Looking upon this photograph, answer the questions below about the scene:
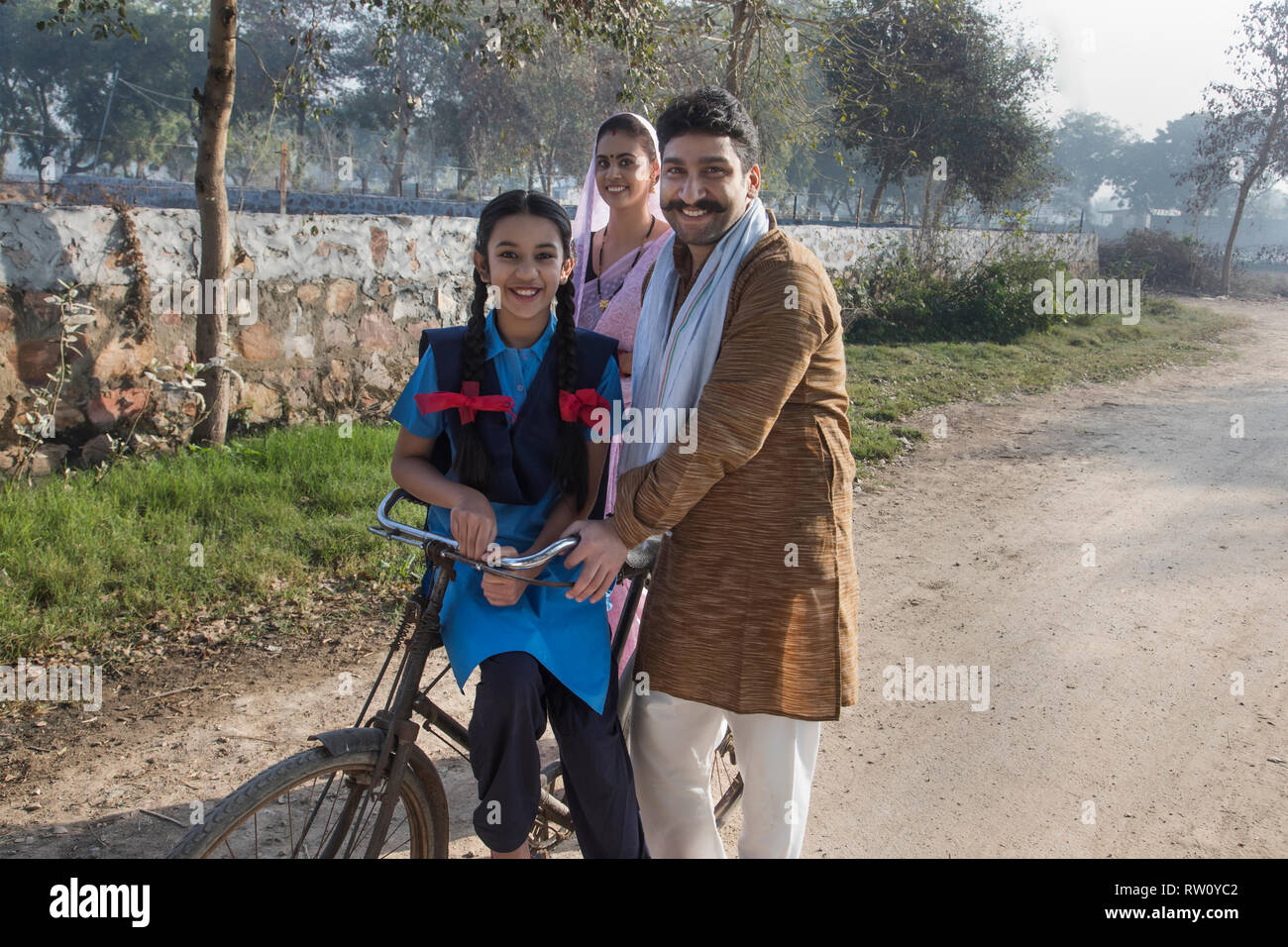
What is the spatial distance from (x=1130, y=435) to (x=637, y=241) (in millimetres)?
6504

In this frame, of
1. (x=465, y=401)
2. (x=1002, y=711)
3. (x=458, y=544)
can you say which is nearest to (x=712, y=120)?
(x=465, y=401)

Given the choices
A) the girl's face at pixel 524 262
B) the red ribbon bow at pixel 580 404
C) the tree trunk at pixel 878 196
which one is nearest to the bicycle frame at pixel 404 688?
the red ribbon bow at pixel 580 404

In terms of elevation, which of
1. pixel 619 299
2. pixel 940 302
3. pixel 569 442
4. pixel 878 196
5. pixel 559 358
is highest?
pixel 878 196

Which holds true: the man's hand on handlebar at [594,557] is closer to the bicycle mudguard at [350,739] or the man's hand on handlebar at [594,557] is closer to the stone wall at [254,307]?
the bicycle mudguard at [350,739]

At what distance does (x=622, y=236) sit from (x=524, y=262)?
39.2 inches

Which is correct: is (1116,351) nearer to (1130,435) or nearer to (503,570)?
(1130,435)

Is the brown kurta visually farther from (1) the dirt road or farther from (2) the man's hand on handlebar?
(1) the dirt road

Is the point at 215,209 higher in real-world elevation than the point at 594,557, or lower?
higher

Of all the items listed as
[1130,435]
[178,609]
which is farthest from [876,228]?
[178,609]

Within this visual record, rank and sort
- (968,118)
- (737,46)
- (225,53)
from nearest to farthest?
(225,53), (737,46), (968,118)

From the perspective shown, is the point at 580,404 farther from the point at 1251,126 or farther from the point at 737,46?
the point at 1251,126

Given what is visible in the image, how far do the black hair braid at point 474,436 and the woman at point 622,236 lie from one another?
28.0 inches

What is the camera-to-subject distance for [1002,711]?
142 inches

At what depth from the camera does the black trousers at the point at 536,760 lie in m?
2.00
